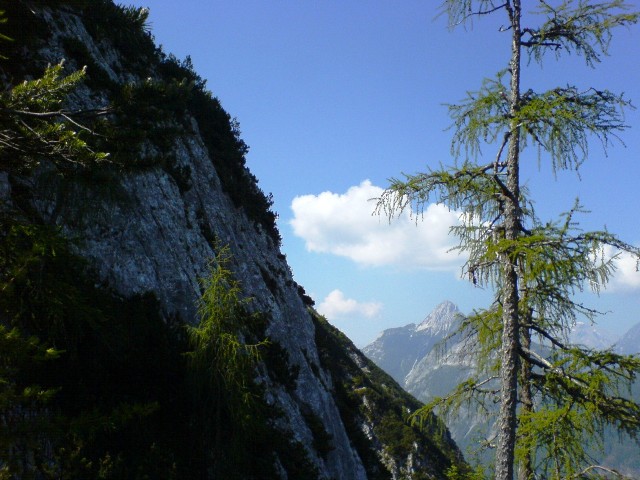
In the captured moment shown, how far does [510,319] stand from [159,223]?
9.13m

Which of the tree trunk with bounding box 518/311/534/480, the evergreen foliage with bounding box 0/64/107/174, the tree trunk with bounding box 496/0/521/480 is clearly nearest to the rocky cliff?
the evergreen foliage with bounding box 0/64/107/174

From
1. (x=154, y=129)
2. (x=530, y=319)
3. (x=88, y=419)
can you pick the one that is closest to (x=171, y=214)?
(x=154, y=129)

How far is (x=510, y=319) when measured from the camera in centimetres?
720

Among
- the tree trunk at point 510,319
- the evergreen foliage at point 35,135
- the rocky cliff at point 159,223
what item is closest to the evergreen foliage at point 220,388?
the rocky cliff at point 159,223

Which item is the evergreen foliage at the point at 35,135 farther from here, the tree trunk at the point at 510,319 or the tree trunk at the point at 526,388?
the tree trunk at the point at 526,388

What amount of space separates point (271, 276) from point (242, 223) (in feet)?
8.90

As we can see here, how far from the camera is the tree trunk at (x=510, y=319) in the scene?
6.94 metres

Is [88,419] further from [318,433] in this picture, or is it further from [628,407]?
[318,433]

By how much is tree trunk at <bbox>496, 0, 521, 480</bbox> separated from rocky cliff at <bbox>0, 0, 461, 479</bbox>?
192 cm

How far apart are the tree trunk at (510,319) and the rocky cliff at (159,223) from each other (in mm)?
1920

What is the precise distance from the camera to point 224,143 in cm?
2094

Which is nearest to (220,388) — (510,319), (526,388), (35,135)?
(35,135)

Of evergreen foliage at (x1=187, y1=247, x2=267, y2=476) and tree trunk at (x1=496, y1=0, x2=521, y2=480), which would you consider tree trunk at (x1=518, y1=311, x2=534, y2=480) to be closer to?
tree trunk at (x1=496, y1=0, x2=521, y2=480)

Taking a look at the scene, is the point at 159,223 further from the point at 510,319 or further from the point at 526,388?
the point at 526,388
